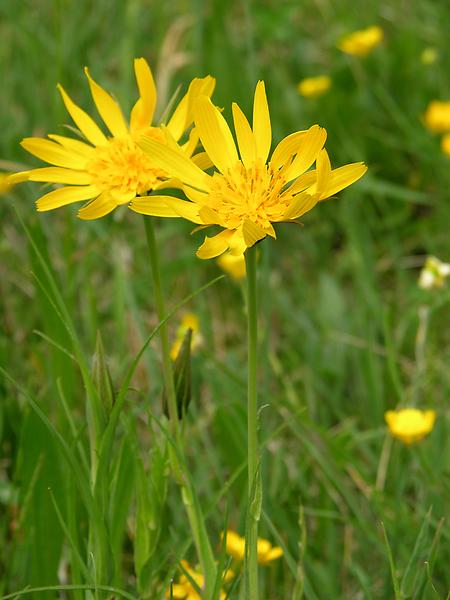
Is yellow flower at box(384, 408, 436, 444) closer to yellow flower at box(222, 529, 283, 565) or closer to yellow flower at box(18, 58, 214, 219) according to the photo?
yellow flower at box(222, 529, 283, 565)

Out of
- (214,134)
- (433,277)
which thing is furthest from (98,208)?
(433,277)

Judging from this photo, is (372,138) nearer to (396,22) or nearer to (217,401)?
(396,22)

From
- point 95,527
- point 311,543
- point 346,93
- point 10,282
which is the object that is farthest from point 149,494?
point 346,93

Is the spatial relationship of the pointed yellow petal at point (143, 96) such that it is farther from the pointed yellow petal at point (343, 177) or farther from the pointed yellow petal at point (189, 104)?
the pointed yellow petal at point (343, 177)

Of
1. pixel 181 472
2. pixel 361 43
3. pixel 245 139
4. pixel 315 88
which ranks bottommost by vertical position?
pixel 181 472

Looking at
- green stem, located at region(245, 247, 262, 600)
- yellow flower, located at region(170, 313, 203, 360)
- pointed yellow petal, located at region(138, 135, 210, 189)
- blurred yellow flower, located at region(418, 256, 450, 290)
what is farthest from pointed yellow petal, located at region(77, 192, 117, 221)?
blurred yellow flower, located at region(418, 256, 450, 290)

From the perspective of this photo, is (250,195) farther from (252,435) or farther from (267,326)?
(267,326)
